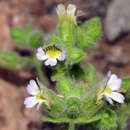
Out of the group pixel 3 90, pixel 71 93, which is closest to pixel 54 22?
pixel 3 90

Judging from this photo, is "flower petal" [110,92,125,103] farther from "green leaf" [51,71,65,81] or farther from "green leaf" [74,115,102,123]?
"green leaf" [51,71,65,81]

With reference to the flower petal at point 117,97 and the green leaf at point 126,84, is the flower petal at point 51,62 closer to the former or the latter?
the flower petal at point 117,97

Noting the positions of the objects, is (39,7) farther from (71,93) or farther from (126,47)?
(71,93)

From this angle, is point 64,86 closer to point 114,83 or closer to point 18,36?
point 114,83

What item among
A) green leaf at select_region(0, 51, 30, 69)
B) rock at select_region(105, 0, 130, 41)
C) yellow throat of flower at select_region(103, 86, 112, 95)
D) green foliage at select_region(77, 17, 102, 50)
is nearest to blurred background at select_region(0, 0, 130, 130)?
rock at select_region(105, 0, 130, 41)

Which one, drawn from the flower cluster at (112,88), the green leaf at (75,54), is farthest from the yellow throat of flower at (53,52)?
the flower cluster at (112,88)

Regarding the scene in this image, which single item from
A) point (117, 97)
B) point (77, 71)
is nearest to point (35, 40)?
point (77, 71)
